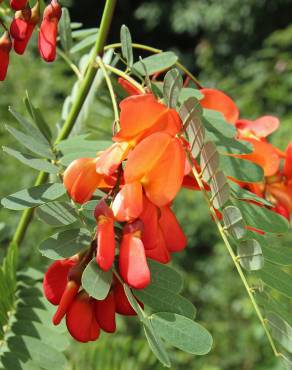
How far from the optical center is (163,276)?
63 centimetres

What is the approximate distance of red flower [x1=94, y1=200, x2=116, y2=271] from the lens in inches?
21.4

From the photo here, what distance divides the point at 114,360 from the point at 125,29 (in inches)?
20.2

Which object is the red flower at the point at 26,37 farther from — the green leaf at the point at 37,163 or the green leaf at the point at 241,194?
the green leaf at the point at 241,194

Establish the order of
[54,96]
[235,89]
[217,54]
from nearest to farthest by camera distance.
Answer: [54,96] → [235,89] → [217,54]

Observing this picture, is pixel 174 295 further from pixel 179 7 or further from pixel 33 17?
pixel 179 7

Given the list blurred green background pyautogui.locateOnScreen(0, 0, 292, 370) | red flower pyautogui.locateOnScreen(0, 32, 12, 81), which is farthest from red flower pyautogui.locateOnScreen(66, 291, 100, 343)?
blurred green background pyautogui.locateOnScreen(0, 0, 292, 370)

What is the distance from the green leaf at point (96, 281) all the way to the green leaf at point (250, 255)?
106mm

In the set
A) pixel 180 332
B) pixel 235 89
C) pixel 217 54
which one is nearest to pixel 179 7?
pixel 217 54

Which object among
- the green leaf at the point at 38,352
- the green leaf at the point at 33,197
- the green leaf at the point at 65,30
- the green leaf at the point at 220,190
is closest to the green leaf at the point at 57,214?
the green leaf at the point at 33,197

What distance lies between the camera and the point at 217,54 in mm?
6617

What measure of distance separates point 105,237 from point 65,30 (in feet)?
1.42

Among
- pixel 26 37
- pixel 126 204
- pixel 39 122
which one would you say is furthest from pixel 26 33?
pixel 126 204

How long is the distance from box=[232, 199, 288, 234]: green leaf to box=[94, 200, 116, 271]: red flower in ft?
0.56

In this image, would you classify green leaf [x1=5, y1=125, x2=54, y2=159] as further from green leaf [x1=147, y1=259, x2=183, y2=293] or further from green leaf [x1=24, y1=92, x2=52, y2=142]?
green leaf [x1=147, y1=259, x2=183, y2=293]
